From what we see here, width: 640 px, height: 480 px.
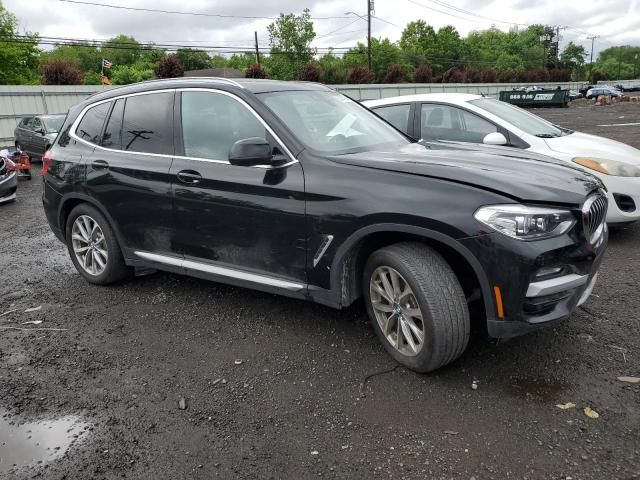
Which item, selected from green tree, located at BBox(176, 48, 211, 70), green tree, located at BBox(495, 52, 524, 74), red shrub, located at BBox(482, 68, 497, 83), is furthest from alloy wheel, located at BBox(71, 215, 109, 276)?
green tree, located at BBox(495, 52, 524, 74)

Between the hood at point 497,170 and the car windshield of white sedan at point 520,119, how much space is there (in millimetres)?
2613

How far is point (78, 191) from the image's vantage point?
16.1ft

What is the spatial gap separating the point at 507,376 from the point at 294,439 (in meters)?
1.38

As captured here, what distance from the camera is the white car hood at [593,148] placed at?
567cm

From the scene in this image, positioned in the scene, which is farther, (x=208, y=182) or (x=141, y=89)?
(x=141, y=89)

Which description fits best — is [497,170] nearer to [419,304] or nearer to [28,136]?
[419,304]

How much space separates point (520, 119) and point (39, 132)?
47.1 ft

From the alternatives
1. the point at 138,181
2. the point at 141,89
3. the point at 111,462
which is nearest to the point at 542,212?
the point at 111,462

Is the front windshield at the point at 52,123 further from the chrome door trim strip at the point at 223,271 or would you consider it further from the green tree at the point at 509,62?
the green tree at the point at 509,62

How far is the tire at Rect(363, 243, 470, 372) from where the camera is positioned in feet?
10.0

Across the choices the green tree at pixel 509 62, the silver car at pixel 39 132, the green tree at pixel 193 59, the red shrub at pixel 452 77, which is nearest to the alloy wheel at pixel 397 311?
the silver car at pixel 39 132

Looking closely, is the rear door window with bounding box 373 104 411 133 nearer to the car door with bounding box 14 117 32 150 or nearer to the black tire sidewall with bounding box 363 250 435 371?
the black tire sidewall with bounding box 363 250 435 371

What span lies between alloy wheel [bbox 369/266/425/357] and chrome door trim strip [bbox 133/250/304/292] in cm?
55

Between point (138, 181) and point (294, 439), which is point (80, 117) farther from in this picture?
point (294, 439)
